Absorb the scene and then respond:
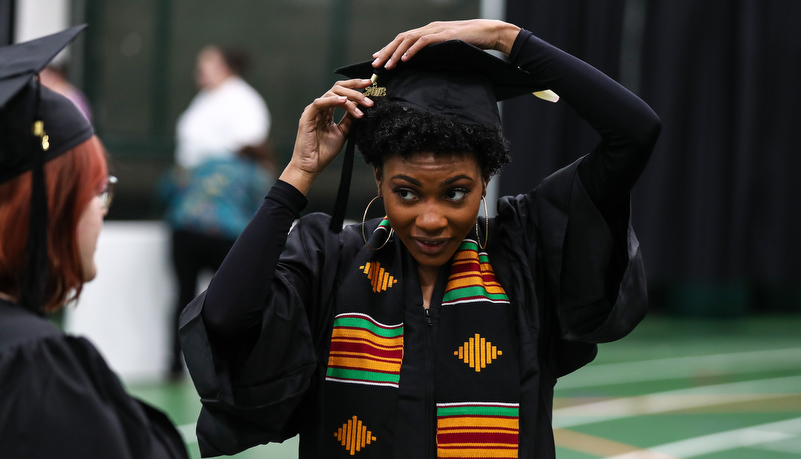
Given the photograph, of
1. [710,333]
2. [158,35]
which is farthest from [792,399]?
[158,35]

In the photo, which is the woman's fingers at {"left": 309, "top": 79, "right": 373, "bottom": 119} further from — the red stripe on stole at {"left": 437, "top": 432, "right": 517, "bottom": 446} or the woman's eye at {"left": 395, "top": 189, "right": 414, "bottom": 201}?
the red stripe on stole at {"left": 437, "top": 432, "right": 517, "bottom": 446}

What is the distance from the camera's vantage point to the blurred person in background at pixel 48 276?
120 centimetres

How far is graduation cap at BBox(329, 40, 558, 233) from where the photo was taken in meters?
1.79

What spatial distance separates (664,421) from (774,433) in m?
0.59

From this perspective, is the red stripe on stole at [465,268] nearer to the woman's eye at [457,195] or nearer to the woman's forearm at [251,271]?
the woman's eye at [457,195]

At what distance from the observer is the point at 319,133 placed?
1.85m

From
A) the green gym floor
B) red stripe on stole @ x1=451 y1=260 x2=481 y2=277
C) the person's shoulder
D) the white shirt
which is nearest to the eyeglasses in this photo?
the person's shoulder

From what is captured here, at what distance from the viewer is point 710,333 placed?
759 cm

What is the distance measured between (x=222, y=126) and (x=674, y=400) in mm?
3398

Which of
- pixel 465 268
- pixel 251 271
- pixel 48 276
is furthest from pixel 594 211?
pixel 48 276

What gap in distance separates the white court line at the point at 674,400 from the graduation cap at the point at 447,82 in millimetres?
3162

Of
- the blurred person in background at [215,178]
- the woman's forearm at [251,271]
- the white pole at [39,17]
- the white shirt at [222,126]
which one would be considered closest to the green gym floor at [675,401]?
the blurred person in background at [215,178]

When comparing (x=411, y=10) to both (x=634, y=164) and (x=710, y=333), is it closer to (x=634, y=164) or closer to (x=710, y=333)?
(x=710, y=333)

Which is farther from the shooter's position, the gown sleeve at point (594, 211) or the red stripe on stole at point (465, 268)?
the red stripe on stole at point (465, 268)
